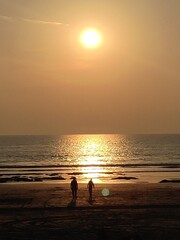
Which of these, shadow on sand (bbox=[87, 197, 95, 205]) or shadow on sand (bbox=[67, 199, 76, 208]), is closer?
shadow on sand (bbox=[67, 199, 76, 208])

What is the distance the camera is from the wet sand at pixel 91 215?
24.7 metres

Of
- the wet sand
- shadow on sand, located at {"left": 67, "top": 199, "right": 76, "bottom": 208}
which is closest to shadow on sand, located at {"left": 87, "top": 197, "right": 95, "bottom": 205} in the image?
the wet sand

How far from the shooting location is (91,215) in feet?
96.5

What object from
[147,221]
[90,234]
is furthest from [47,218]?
[147,221]

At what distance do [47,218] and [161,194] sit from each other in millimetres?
Answer: 16054

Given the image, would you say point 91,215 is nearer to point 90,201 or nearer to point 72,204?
point 72,204

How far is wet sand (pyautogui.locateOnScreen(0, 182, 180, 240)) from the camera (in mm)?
24688

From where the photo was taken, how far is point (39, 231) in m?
25.4

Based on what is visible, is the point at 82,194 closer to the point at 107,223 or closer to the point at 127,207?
the point at 127,207

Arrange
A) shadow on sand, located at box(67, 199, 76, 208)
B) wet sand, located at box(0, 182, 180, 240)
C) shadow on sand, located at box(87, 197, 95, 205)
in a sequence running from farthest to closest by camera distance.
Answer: shadow on sand, located at box(87, 197, 95, 205), shadow on sand, located at box(67, 199, 76, 208), wet sand, located at box(0, 182, 180, 240)

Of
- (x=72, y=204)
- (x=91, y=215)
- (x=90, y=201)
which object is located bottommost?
(x=91, y=215)

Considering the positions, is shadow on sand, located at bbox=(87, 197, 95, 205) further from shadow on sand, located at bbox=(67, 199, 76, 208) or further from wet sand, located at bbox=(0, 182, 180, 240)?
shadow on sand, located at bbox=(67, 199, 76, 208)

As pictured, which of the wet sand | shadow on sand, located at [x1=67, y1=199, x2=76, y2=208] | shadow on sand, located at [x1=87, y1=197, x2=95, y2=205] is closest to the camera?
the wet sand

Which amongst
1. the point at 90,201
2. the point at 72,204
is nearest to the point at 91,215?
the point at 72,204
